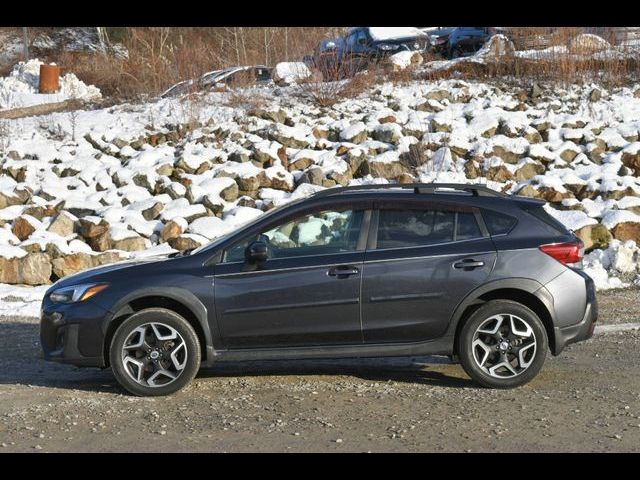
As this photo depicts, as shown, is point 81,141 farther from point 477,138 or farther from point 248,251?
point 248,251

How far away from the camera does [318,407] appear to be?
7484 millimetres

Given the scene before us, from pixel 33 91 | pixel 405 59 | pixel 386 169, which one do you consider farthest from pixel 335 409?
pixel 33 91

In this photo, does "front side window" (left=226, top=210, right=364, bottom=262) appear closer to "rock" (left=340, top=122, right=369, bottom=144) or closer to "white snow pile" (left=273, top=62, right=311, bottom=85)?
"rock" (left=340, top=122, right=369, bottom=144)

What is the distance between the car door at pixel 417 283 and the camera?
7949 millimetres

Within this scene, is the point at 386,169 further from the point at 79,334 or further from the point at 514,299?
the point at 79,334

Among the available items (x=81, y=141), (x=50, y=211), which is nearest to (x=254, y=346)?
(x=50, y=211)

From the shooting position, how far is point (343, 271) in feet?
26.1

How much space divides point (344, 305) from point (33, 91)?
79.7ft

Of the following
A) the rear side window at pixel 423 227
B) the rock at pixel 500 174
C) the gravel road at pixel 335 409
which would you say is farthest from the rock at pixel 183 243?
the rear side window at pixel 423 227

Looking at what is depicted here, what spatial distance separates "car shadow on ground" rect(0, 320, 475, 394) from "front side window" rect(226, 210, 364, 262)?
4.02 feet

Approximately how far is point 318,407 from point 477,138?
1225cm

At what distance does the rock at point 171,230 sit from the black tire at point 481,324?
8.88 m

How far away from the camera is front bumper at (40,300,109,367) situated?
802cm

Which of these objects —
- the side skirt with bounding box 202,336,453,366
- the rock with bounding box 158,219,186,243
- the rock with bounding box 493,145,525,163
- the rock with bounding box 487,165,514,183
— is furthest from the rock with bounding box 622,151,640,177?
the side skirt with bounding box 202,336,453,366
